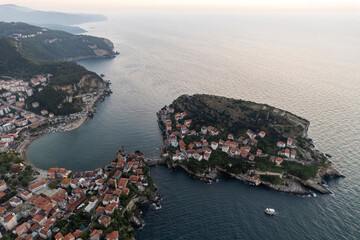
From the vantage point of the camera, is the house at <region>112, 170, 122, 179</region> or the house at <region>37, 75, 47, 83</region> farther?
the house at <region>37, 75, 47, 83</region>

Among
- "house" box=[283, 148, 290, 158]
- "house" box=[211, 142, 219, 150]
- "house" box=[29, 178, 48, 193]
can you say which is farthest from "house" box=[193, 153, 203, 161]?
"house" box=[29, 178, 48, 193]

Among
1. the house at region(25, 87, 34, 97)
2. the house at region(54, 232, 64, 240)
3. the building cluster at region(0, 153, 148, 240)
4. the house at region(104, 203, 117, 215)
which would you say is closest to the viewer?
the house at region(54, 232, 64, 240)

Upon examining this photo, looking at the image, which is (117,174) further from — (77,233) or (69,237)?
(69,237)

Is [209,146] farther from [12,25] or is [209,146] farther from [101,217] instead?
[12,25]

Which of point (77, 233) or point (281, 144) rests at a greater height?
point (281, 144)

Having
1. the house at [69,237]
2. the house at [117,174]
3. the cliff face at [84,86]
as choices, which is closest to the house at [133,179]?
the house at [117,174]

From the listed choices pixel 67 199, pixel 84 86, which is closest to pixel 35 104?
pixel 84 86

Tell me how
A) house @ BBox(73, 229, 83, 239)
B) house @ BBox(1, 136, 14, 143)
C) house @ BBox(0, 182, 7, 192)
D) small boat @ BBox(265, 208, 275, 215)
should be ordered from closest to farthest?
house @ BBox(73, 229, 83, 239)
small boat @ BBox(265, 208, 275, 215)
house @ BBox(0, 182, 7, 192)
house @ BBox(1, 136, 14, 143)

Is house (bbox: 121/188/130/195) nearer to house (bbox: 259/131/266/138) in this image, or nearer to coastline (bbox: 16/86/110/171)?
coastline (bbox: 16/86/110/171)
